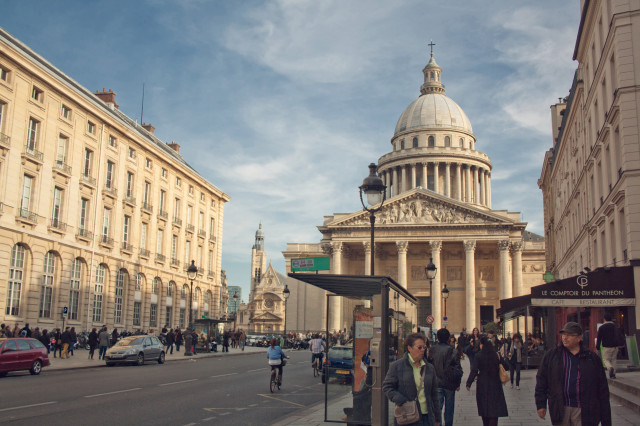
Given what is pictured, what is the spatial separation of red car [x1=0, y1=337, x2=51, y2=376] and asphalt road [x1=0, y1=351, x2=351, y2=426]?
0.39 metres

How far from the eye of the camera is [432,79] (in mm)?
120938

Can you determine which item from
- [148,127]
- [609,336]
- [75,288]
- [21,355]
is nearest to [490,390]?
[609,336]

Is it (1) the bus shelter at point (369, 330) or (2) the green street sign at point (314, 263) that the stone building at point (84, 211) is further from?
(1) the bus shelter at point (369, 330)

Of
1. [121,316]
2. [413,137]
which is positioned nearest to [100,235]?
[121,316]

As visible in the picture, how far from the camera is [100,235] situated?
45.1 m

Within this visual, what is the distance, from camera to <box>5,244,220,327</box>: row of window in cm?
3584

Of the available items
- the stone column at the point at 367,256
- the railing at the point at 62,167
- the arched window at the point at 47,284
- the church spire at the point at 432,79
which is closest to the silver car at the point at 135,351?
the arched window at the point at 47,284

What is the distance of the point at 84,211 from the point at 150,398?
2991 centimetres

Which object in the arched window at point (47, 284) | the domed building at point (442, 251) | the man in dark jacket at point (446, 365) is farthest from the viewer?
the domed building at point (442, 251)

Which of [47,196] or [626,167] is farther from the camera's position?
[47,196]

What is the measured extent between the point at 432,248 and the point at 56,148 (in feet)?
152

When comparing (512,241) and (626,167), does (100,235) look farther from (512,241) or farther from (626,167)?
(512,241)

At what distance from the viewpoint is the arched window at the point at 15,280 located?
3531cm

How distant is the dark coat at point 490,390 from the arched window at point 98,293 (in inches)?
1516
